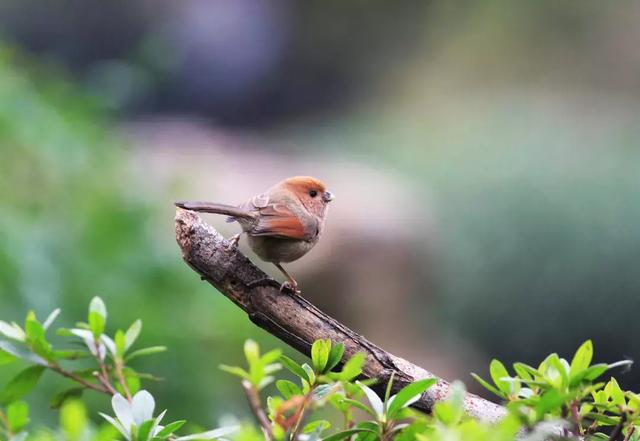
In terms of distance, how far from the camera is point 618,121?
10.6 m

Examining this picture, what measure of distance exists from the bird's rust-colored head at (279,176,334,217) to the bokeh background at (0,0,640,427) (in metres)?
1.74

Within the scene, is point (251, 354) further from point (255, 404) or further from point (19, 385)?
point (19, 385)

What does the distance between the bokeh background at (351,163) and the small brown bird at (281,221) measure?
176cm

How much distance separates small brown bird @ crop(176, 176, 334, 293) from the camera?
122 inches

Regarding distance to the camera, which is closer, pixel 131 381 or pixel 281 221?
pixel 131 381

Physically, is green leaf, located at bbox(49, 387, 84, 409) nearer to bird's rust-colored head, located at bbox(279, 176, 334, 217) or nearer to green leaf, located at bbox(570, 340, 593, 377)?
green leaf, located at bbox(570, 340, 593, 377)

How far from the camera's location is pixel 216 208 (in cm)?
280

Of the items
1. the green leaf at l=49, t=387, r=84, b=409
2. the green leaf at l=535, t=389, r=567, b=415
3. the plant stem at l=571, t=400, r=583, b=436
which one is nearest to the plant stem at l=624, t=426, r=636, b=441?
the plant stem at l=571, t=400, r=583, b=436

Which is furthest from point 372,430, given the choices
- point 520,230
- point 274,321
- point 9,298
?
point 520,230

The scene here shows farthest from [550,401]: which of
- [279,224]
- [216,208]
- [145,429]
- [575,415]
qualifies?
[279,224]

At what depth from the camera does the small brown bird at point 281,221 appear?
122 inches

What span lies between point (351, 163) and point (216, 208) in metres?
7.63

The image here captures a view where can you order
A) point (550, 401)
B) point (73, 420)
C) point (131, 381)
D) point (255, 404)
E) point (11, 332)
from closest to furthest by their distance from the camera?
point (73, 420), point (255, 404), point (550, 401), point (11, 332), point (131, 381)

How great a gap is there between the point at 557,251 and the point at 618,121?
2.63m
